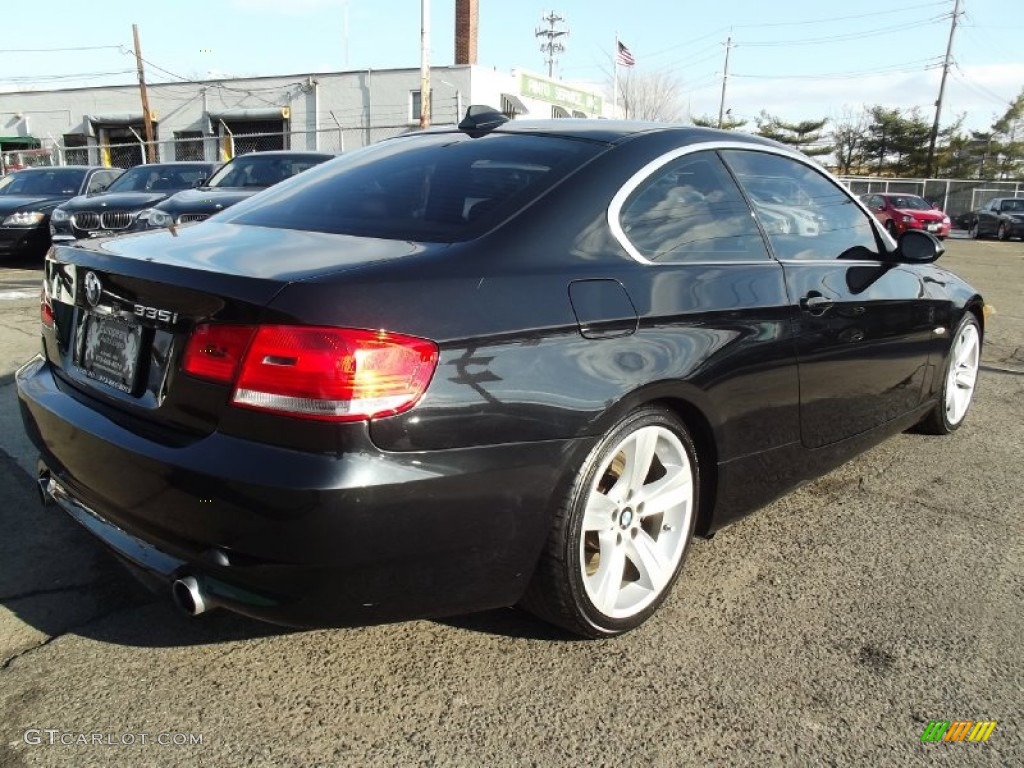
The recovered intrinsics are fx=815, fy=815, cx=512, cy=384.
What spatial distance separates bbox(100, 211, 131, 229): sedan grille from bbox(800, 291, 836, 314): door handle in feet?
29.6

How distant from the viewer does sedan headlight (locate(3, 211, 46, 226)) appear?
440 inches

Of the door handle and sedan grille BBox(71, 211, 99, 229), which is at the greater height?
the door handle

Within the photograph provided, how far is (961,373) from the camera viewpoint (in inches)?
182

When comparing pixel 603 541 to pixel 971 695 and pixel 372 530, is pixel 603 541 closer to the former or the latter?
pixel 372 530

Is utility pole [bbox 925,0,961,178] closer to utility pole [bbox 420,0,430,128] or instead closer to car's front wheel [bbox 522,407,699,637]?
utility pole [bbox 420,0,430,128]

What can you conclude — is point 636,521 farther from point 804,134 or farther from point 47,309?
point 804,134

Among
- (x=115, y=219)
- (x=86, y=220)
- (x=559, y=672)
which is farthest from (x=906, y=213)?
(x=559, y=672)

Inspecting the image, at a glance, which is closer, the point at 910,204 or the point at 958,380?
the point at 958,380

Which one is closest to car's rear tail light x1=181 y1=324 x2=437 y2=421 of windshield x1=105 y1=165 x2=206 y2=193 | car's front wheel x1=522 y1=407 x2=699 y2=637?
car's front wheel x1=522 y1=407 x2=699 y2=637

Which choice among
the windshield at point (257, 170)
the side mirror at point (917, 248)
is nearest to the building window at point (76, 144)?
the windshield at point (257, 170)

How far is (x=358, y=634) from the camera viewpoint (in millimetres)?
2494

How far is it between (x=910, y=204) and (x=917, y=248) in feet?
82.3

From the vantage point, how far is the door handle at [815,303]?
2.99 meters

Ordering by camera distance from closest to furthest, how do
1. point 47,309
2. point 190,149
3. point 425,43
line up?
point 47,309
point 425,43
point 190,149
